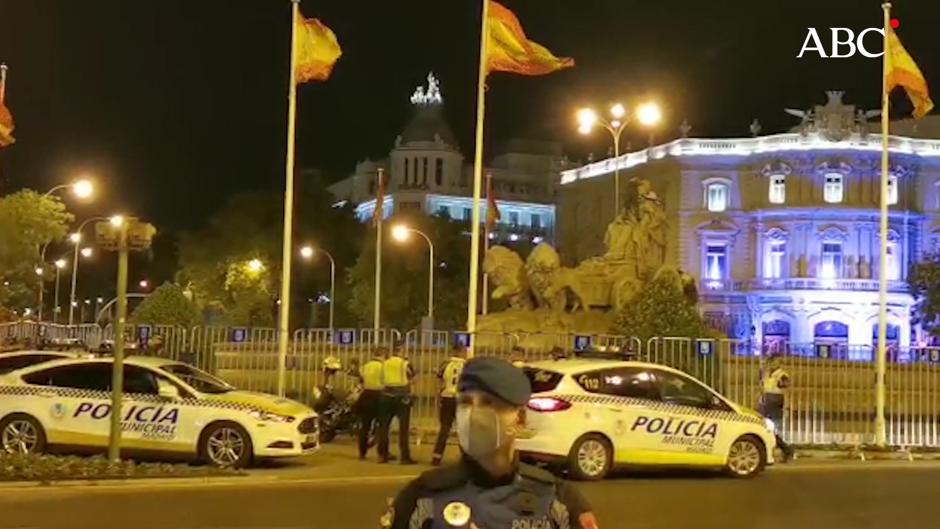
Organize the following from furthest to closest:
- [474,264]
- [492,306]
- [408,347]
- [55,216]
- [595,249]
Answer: [595,249] < [492,306] < [55,216] < [408,347] < [474,264]

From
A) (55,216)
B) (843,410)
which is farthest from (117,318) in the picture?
(55,216)

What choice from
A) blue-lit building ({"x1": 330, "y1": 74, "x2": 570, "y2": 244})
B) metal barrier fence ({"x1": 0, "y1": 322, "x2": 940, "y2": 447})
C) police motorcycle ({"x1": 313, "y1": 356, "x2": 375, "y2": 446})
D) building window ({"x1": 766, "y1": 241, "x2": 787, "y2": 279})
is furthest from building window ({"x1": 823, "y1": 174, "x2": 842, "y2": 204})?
police motorcycle ({"x1": 313, "y1": 356, "x2": 375, "y2": 446})

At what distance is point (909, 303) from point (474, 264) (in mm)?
56372

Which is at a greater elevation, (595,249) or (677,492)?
(595,249)

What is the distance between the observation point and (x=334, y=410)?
20.7 metres

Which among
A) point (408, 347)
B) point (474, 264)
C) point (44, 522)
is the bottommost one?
point (44, 522)

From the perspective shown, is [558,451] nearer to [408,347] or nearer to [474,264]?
[474,264]

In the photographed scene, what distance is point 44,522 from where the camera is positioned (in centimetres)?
1171

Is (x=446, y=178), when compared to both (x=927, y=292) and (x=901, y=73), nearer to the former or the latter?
(x=927, y=292)

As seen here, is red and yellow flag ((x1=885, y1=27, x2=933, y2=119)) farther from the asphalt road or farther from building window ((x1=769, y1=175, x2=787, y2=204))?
building window ((x1=769, y1=175, x2=787, y2=204))

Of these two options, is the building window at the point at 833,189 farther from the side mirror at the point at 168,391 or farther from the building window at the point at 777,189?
the side mirror at the point at 168,391

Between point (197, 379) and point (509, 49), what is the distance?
Result: 30.3 feet

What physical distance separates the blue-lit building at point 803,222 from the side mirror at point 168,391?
58.3 m

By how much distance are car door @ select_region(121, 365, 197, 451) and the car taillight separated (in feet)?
14.9
